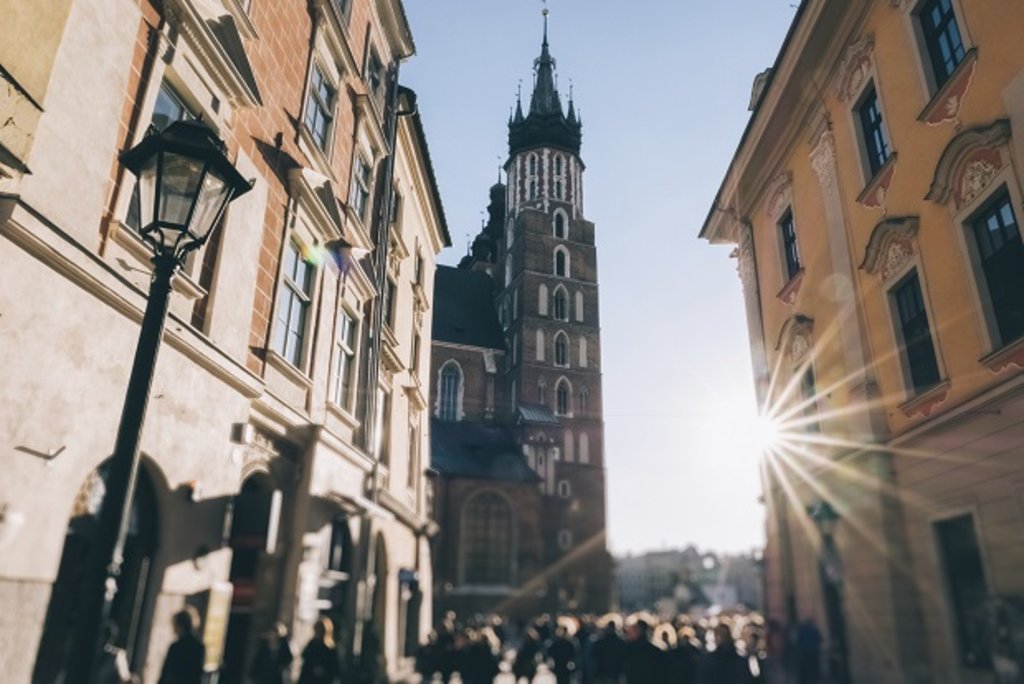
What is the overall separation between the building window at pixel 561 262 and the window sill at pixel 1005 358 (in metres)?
47.9

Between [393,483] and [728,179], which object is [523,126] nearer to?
[728,179]

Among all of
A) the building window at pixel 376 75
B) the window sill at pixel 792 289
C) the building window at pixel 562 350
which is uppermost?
the building window at pixel 562 350

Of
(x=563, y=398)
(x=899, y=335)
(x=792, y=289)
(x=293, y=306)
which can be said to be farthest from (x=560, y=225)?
(x=293, y=306)

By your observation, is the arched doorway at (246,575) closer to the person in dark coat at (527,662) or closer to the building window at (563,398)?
the person in dark coat at (527,662)

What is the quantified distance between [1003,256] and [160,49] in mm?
10243

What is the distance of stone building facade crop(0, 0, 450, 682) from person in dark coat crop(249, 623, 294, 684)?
448mm

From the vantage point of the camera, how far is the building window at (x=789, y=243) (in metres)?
15.7

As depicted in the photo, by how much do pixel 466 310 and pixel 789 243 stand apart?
42.4m

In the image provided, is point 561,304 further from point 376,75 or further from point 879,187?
point 879,187

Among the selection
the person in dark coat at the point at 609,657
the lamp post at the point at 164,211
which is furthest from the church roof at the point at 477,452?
the lamp post at the point at 164,211

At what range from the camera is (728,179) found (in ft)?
61.5

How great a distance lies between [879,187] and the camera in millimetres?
11531

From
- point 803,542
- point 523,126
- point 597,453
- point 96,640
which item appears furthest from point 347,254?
point 523,126

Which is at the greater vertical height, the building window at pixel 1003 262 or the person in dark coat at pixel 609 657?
the building window at pixel 1003 262
